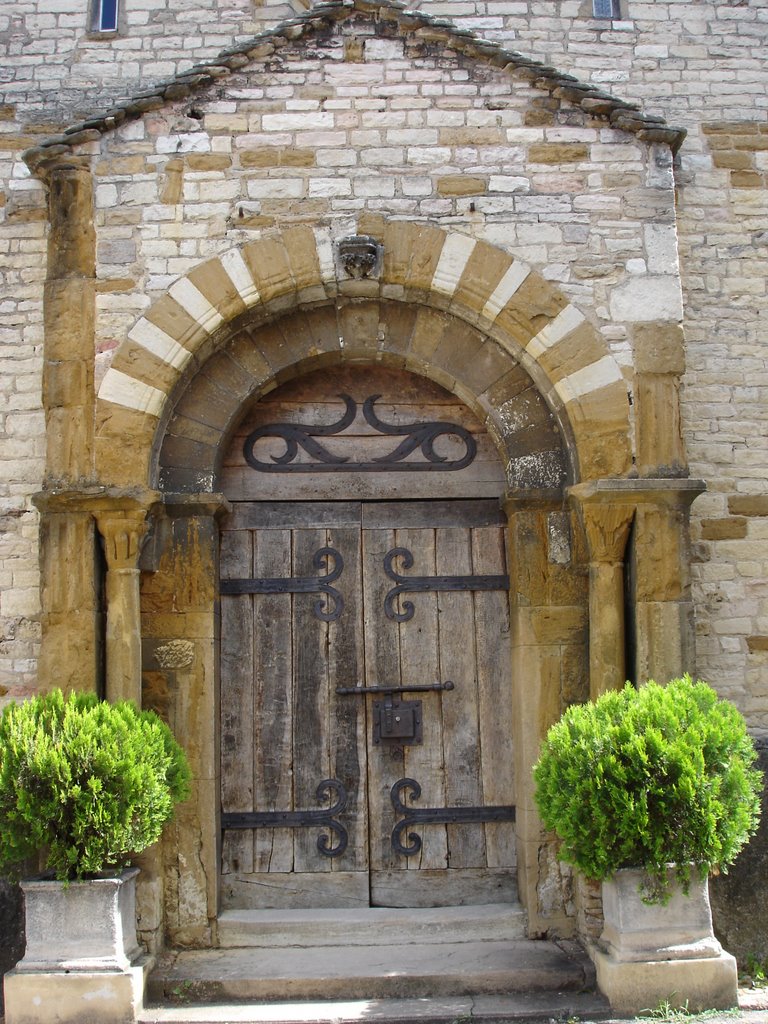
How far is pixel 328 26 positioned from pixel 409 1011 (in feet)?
15.8

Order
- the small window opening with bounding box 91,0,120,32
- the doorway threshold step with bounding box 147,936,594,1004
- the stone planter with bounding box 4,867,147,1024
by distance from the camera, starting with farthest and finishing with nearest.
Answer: the small window opening with bounding box 91,0,120,32 → the doorway threshold step with bounding box 147,936,594,1004 → the stone planter with bounding box 4,867,147,1024

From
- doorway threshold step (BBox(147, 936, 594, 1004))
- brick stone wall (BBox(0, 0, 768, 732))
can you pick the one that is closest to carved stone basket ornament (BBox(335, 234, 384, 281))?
brick stone wall (BBox(0, 0, 768, 732))

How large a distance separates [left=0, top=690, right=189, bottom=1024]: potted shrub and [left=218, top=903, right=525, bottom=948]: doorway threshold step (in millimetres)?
779

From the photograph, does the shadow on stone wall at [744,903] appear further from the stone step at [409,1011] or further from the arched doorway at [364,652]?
the arched doorway at [364,652]

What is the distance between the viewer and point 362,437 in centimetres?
580

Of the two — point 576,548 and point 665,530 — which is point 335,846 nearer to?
point 576,548

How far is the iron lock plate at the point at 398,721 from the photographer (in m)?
5.50

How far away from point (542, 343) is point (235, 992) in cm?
338

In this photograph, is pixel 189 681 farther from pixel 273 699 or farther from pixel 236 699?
pixel 273 699

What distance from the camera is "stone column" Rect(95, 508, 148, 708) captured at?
16.4ft

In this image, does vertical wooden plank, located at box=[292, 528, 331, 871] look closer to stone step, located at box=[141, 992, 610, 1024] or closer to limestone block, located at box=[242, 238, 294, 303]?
stone step, located at box=[141, 992, 610, 1024]

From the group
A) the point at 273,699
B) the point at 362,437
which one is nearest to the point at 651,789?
the point at 273,699

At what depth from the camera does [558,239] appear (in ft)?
17.7

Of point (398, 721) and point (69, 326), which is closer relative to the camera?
point (69, 326)
